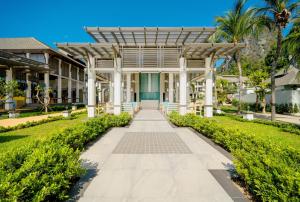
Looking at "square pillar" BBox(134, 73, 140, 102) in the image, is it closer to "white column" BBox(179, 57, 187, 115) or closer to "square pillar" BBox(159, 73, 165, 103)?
"square pillar" BBox(159, 73, 165, 103)

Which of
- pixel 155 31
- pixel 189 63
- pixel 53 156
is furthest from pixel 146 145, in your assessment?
pixel 189 63

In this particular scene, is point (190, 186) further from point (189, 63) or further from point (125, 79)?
point (125, 79)

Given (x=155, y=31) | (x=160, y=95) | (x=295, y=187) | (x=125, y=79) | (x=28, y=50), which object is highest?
(x=28, y=50)

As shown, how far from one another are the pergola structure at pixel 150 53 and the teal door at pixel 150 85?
17.5 ft

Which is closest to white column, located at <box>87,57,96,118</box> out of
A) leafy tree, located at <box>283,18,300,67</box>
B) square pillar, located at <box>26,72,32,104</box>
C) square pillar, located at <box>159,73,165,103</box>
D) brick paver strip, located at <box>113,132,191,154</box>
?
brick paver strip, located at <box>113,132,191,154</box>

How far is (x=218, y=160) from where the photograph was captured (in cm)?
554

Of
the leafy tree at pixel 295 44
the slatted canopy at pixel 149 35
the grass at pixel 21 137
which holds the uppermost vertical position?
the slatted canopy at pixel 149 35

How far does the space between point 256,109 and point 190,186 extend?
25.0 metres

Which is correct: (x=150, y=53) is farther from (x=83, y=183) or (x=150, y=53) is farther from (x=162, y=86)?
(x=83, y=183)

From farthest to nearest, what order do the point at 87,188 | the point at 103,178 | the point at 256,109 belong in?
1. the point at 256,109
2. the point at 103,178
3. the point at 87,188

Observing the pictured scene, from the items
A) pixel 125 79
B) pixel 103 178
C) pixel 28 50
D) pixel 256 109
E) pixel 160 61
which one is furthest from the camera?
pixel 28 50

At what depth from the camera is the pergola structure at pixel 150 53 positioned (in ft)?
45.4

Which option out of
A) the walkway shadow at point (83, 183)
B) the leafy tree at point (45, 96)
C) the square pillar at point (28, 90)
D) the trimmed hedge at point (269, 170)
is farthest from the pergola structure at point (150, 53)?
the square pillar at point (28, 90)

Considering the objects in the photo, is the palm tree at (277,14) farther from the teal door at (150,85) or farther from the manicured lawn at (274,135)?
the teal door at (150,85)
